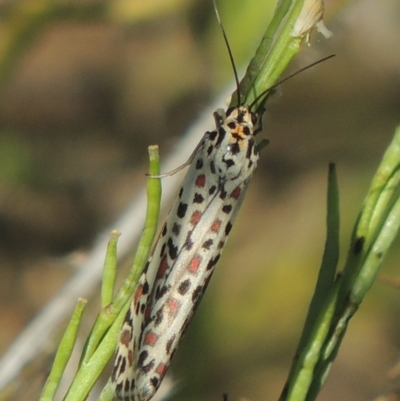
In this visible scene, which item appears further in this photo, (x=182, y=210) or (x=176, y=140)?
(x=176, y=140)

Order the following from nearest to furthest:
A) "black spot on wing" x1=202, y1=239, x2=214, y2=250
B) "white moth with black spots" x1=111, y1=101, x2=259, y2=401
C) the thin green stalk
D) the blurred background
Result: the thin green stalk
"white moth with black spots" x1=111, y1=101, x2=259, y2=401
"black spot on wing" x1=202, y1=239, x2=214, y2=250
the blurred background

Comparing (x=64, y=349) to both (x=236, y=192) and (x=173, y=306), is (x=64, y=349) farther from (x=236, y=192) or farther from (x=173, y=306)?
(x=236, y=192)

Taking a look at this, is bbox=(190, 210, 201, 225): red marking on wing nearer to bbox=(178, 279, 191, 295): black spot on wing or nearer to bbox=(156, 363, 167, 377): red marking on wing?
bbox=(178, 279, 191, 295): black spot on wing

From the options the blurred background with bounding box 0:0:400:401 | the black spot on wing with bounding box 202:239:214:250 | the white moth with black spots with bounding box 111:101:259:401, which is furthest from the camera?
the blurred background with bounding box 0:0:400:401

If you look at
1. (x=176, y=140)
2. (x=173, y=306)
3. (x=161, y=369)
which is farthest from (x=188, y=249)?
(x=176, y=140)

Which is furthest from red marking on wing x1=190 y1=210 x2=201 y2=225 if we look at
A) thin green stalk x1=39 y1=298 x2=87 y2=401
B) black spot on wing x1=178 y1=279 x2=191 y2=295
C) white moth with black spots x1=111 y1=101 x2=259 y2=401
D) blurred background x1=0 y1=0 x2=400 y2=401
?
blurred background x1=0 y1=0 x2=400 y2=401

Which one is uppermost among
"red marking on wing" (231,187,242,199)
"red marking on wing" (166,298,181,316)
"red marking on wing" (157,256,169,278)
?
"red marking on wing" (231,187,242,199)

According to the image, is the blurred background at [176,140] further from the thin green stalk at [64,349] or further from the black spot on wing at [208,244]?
the thin green stalk at [64,349]
